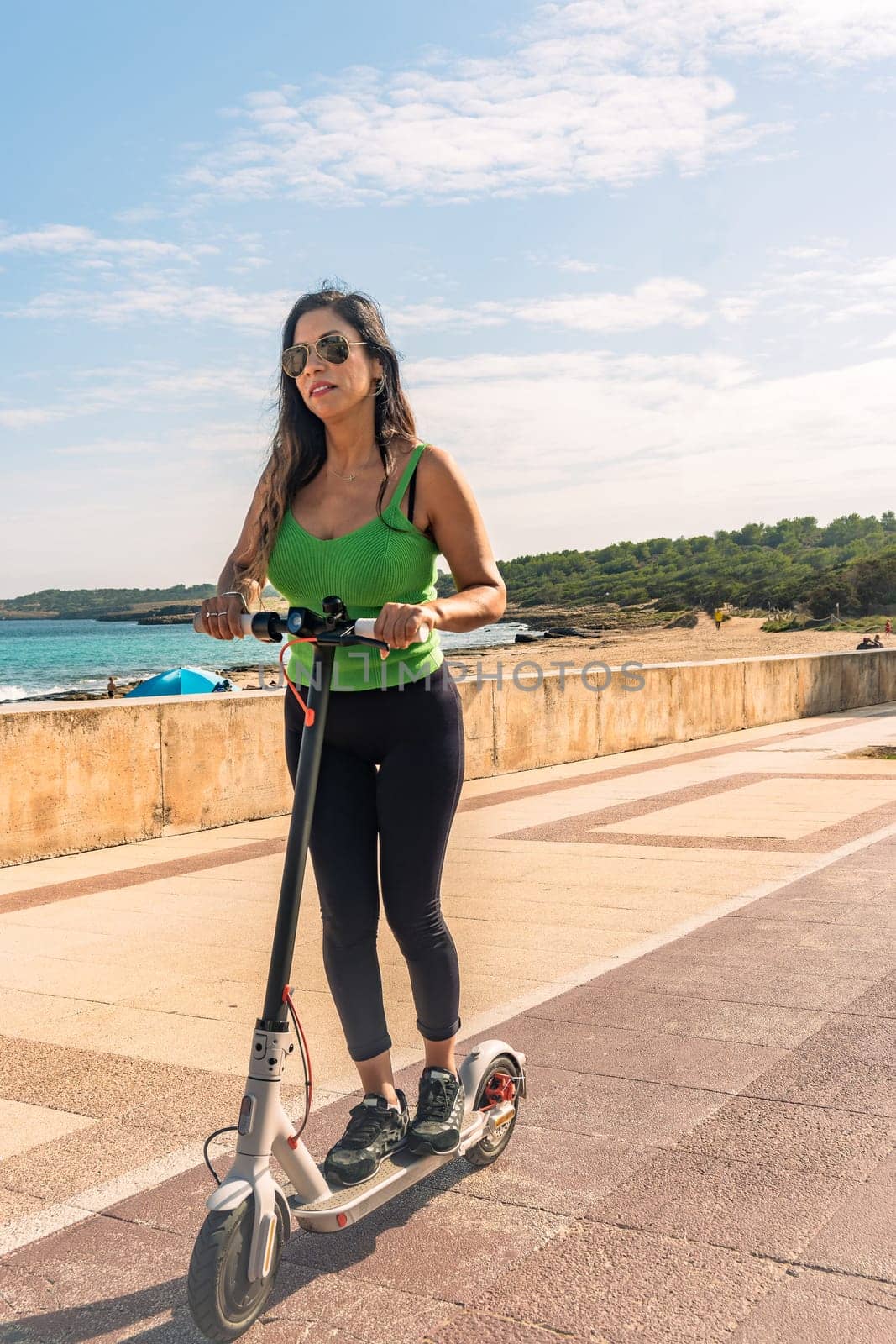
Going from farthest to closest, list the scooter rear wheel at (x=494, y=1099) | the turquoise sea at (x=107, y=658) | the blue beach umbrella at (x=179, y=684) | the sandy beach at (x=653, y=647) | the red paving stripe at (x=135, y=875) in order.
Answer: the turquoise sea at (x=107, y=658) < the sandy beach at (x=653, y=647) < the blue beach umbrella at (x=179, y=684) < the red paving stripe at (x=135, y=875) < the scooter rear wheel at (x=494, y=1099)

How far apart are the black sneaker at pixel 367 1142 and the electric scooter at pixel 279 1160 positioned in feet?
0.07

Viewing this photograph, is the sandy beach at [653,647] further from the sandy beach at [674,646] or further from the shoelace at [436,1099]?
the shoelace at [436,1099]

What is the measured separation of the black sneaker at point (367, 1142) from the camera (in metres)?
2.84

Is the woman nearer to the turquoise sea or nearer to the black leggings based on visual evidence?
the black leggings

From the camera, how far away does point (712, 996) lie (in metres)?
4.78

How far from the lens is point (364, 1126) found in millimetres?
2949

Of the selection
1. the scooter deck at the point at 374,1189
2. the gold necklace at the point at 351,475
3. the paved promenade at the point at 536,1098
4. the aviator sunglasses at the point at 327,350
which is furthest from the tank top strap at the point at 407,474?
the paved promenade at the point at 536,1098

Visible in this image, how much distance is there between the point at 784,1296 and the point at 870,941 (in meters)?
3.08

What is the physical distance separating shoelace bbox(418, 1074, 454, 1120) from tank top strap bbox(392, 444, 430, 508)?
132 centimetres

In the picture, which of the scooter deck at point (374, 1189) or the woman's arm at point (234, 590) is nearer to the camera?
the scooter deck at point (374, 1189)

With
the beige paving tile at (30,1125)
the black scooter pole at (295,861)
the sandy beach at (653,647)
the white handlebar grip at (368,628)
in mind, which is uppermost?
the white handlebar grip at (368,628)

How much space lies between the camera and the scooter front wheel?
2.39 metres

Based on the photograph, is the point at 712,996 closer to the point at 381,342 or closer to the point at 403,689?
the point at 403,689

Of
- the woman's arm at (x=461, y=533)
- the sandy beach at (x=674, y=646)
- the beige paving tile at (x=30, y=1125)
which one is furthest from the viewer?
the sandy beach at (x=674, y=646)
